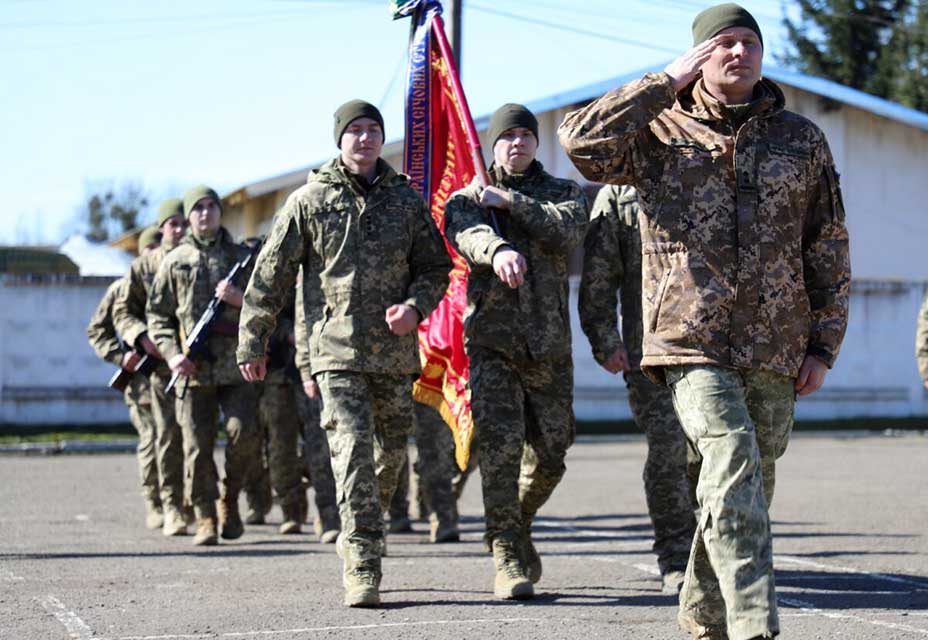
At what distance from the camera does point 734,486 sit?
5328 mm

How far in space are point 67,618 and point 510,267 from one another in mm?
2669

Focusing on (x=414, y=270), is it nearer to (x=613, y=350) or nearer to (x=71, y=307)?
(x=613, y=350)

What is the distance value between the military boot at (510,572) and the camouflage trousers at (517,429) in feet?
0.18

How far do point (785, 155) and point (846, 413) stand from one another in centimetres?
2267

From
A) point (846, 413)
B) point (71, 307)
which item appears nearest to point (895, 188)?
point (846, 413)

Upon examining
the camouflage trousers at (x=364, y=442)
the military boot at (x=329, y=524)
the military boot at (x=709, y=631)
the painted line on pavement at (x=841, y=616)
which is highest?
the camouflage trousers at (x=364, y=442)

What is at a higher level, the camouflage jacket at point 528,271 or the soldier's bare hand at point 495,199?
the soldier's bare hand at point 495,199

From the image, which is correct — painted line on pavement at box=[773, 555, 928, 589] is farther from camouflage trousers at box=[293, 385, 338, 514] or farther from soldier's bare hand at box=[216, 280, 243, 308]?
soldier's bare hand at box=[216, 280, 243, 308]

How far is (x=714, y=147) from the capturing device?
18.8ft

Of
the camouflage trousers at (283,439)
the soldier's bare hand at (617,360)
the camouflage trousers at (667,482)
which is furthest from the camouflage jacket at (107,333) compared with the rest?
the camouflage trousers at (667,482)

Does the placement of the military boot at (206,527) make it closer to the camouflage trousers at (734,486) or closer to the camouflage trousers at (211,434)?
the camouflage trousers at (211,434)

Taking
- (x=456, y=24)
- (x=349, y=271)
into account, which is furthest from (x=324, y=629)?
(x=456, y=24)

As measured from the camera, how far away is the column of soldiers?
5.62 meters

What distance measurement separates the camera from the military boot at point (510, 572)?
759cm
